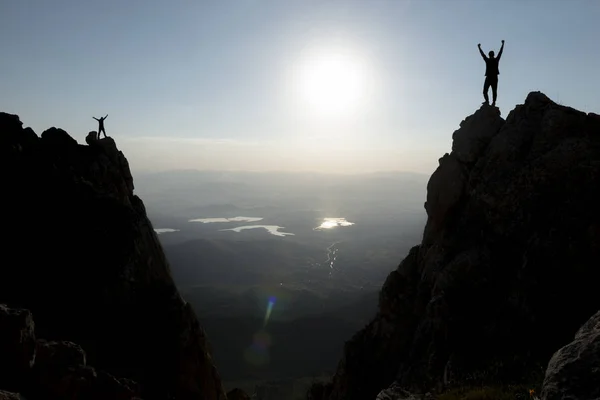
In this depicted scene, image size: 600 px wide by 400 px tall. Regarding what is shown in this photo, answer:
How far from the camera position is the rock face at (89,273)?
28750 millimetres

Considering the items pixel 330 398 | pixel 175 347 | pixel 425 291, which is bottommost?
pixel 330 398

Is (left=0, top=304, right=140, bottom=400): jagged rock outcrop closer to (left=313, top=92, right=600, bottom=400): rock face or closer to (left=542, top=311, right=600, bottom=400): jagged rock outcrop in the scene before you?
(left=313, top=92, right=600, bottom=400): rock face

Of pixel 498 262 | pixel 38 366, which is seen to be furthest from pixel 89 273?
pixel 498 262

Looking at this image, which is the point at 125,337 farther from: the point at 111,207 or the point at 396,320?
the point at 396,320

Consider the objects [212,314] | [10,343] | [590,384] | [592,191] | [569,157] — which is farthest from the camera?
[212,314]

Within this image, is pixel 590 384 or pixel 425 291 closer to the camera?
pixel 590 384

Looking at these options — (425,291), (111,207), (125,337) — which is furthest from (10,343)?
(425,291)

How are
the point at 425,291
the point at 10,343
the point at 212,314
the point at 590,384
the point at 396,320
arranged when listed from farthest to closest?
the point at 212,314, the point at 396,320, the point at 425,291, the point at 10,343, the point at 590,384

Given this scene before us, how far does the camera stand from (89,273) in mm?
31219

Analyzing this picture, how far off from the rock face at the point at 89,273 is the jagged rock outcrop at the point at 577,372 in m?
27.9

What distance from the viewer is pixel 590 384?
7027 millimetres

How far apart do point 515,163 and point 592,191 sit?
5371mm

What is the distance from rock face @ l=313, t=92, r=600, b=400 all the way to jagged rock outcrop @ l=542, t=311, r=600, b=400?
19.2 ft

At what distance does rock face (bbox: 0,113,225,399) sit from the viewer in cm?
2875
